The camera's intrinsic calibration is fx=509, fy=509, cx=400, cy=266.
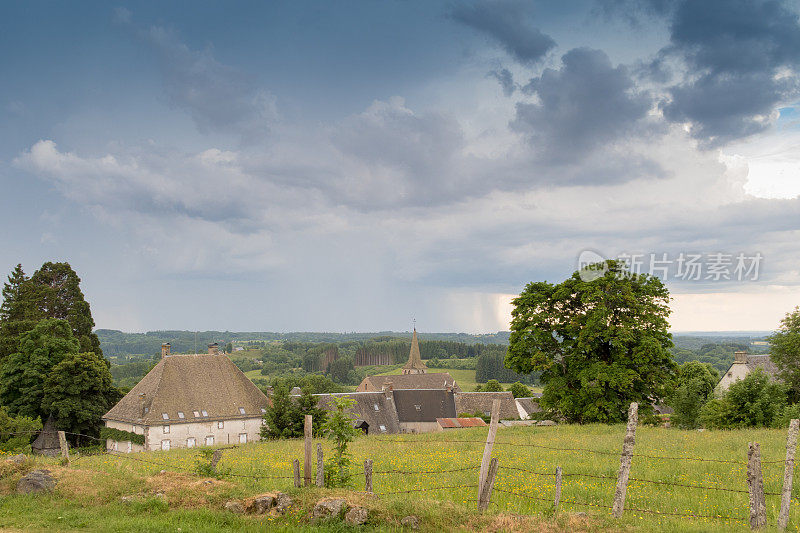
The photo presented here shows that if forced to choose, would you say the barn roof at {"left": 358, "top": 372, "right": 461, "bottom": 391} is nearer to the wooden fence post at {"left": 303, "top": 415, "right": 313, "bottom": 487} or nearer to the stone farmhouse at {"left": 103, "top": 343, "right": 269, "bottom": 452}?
the stone farmhouse at {"left": 103, "top": 343, "right": 269, "bottom": 452}

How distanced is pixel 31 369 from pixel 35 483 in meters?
39.9

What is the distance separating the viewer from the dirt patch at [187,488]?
1366cm

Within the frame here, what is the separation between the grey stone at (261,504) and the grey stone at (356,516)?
232 centimetres

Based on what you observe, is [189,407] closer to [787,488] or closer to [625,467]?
[625,467]

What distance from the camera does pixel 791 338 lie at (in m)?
37.0

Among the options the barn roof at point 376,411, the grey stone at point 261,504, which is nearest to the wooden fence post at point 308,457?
the grey stone at point 261,504

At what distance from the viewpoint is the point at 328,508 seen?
11.8 m

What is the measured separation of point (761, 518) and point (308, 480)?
10394mm

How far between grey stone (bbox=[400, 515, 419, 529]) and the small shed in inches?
1952

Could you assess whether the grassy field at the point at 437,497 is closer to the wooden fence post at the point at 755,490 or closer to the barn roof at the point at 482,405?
the wooden fence post at the point at 755,490

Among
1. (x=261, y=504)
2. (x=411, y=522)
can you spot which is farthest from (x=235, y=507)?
(x=411, y=522)

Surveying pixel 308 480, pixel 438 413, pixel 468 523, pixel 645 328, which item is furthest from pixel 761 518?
pixel 438 413

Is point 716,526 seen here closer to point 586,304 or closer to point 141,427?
point 586,304

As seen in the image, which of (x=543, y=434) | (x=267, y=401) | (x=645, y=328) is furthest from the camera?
(x=267, y=401)
